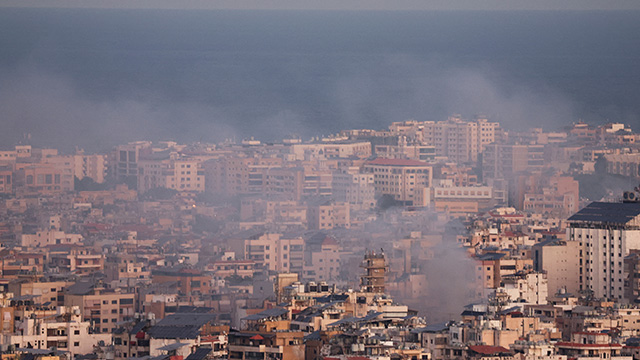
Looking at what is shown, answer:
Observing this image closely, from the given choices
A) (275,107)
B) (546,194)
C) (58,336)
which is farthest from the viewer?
(275,107)

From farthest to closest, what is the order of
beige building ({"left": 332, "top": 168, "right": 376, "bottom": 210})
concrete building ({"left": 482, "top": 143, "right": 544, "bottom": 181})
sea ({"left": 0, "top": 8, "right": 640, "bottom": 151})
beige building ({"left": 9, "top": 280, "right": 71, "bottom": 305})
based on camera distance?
sea ({"left": 0, "top": 8, "right": 640, "bottom": 151}), concrete building ({"left": 482, "top": 143, "right": 544, "bottom": 181}), beige building ({"left": 332, "top": 168, "right": 376, "bottom": 210}), beige building ({"left": 9, "top": 280, "right": 71, "bottom": 305})

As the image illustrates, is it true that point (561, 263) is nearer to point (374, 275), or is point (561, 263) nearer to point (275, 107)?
point (374, 275)

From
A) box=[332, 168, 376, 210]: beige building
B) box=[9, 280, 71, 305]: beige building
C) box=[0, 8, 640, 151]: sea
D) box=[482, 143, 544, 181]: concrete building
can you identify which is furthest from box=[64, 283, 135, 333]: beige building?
box=[0, 8, 640, 151]: sea

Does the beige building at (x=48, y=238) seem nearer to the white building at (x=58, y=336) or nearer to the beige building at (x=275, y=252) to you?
the beige building at (x=275, y=252)

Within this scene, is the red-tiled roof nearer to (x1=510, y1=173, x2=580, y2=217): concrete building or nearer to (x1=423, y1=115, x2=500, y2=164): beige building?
(x1=423, y1=115, x2=500, y2=164): beige building

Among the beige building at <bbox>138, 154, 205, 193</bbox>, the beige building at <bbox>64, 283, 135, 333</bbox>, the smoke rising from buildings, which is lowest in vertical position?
the beige building at <bbox>64, 283, 135, 333</bbox>

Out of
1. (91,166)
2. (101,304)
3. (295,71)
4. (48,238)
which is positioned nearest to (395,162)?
(91,166)
